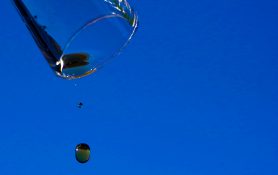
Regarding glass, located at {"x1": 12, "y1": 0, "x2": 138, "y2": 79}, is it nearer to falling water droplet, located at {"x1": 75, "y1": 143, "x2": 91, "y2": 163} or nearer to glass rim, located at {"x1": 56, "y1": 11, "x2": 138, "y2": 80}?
glass rim, located at {"x1": 56, "y1": 11, "x2": 138, "y2": 80}

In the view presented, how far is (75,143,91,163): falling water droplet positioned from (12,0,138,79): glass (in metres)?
0.59

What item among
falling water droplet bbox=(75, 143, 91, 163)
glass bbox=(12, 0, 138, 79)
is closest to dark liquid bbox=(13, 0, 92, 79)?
glass bbox=(12, 0, 138, 79)

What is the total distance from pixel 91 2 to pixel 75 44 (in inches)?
2.2

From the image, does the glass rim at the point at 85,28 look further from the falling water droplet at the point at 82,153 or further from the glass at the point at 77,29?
the falling water droplet at the point at 82,153

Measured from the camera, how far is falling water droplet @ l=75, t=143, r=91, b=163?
1003 millimetres

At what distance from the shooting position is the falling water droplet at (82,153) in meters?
1.00

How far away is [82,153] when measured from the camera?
104cm

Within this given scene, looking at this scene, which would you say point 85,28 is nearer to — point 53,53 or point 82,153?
point 53,53

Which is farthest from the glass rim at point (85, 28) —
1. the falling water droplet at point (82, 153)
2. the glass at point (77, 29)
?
the falling water droplet at point (82, 153)

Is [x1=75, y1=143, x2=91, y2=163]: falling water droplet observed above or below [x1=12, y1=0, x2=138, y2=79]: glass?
above

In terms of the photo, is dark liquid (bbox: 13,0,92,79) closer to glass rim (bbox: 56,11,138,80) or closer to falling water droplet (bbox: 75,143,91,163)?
glass rim (bbox: 56,11,138,80)

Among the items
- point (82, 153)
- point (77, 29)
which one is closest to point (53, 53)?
point (77, 29)

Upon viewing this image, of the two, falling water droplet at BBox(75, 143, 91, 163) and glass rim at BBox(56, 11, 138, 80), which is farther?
falling water droplet at BBox(75, 143, 91, 163)

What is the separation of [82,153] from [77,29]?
706 millimetres
